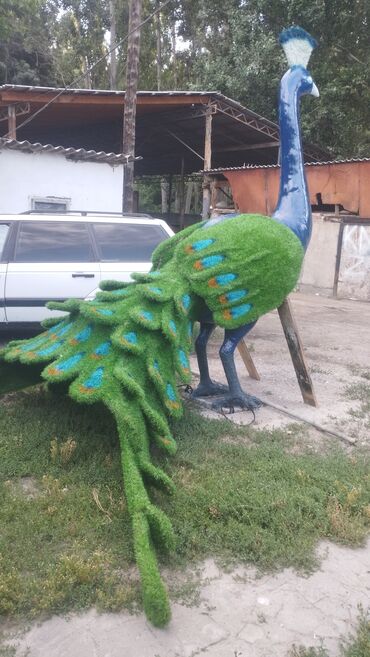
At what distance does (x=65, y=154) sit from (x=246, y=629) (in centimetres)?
927

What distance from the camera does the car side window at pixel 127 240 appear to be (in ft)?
22.4

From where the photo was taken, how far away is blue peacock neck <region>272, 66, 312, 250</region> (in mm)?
4723

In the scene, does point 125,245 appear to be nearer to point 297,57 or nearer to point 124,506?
point 297,57

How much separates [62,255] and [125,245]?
77cm

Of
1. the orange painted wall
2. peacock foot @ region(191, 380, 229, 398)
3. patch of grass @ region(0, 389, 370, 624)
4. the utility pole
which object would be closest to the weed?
patch of grass @ region(0, 389, 370, 624)

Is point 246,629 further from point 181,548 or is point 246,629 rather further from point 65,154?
point 65,154

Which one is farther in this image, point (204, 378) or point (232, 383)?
point (204, 378)

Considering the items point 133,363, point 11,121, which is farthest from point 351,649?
point 11,121

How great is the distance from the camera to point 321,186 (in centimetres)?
1300

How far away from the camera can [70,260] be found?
6.68 metres

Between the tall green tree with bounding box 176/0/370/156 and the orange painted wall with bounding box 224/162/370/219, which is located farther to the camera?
the tall green tree with bounding box 176/0/370/156

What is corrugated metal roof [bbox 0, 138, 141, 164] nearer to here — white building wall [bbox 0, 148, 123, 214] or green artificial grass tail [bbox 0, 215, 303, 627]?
white building wall [bbox 0, 148, 123, 214]

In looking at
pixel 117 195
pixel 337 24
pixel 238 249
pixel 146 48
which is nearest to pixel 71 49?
pixel 146 48

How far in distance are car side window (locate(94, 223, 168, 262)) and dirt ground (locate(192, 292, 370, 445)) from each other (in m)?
1.52
